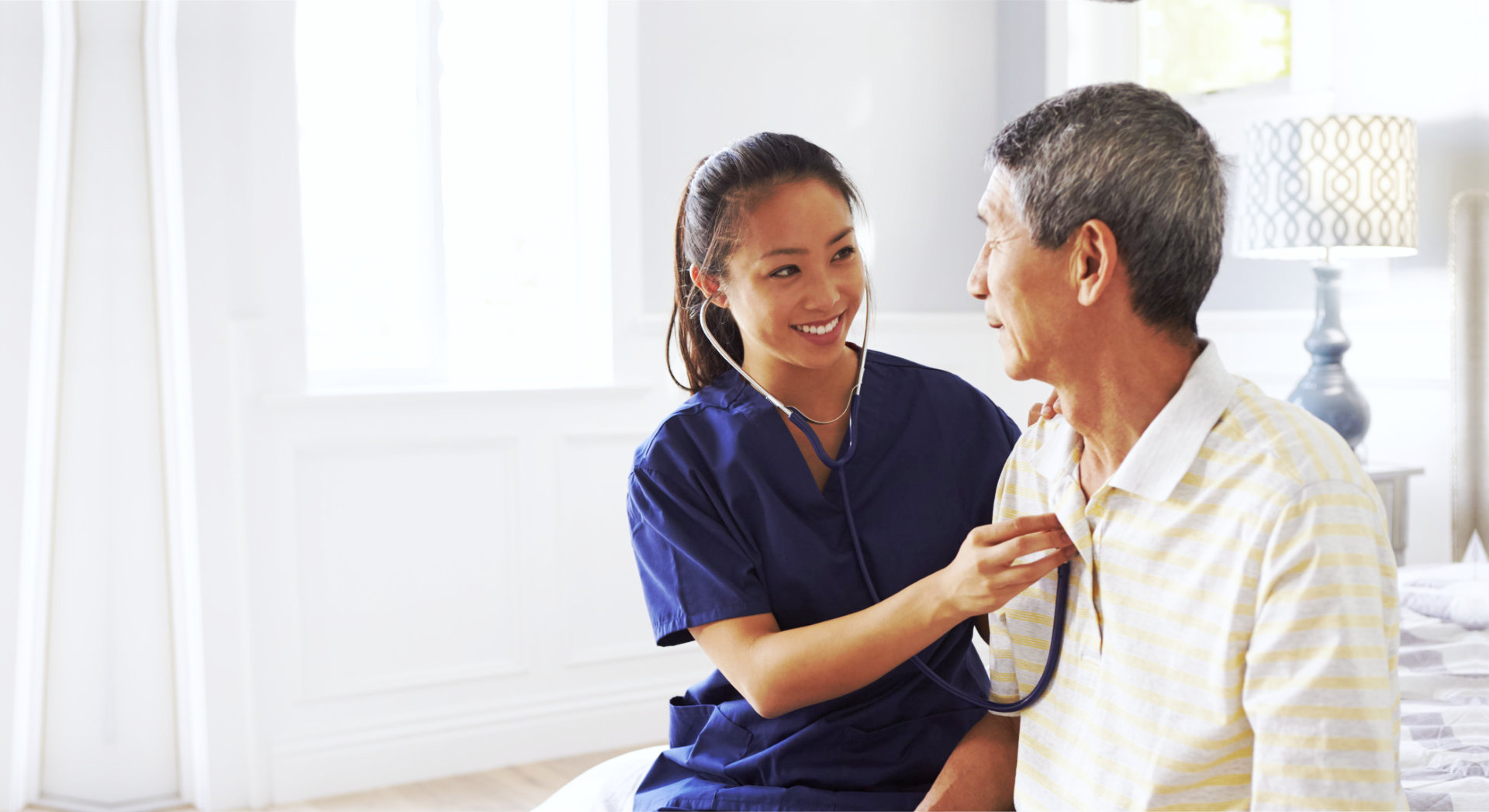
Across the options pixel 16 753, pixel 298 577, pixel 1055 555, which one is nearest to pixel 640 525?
pixel 1055 555

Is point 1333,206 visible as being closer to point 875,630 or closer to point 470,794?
point 875,630

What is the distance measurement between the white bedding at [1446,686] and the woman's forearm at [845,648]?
0.64 m

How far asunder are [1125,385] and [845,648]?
33 centimetres

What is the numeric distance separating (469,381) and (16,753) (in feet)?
4.49

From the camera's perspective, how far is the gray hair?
3.03 ft

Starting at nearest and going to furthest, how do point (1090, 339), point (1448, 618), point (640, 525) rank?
point (1090, 339) → point (640, 525) → point (1448, 618)

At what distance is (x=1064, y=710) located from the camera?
107 cm

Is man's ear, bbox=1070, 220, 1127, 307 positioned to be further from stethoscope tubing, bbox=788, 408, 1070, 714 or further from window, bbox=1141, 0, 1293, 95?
window, bbox=1141, 0, 1293, 95

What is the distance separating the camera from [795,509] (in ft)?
4.09

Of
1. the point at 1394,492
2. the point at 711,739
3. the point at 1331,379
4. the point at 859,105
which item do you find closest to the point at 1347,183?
the point at 1331,379

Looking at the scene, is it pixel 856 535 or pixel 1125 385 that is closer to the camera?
pixel 1125 385

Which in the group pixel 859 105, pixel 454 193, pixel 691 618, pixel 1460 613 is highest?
pixel 859 105

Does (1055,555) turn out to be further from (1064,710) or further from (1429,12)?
(1429,12)

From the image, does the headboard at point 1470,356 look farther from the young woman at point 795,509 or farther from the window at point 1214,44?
the young woman at point 795,509
